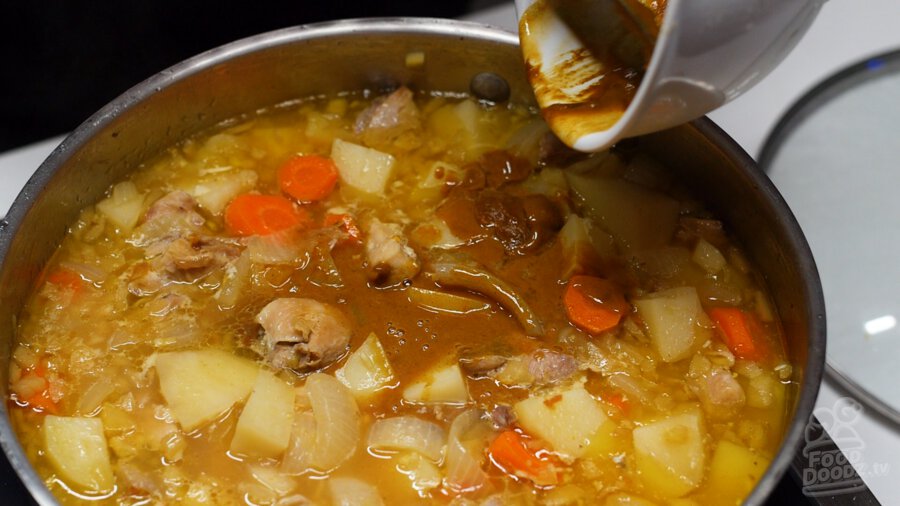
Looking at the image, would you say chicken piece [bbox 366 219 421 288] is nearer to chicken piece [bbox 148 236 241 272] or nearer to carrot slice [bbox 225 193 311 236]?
carrot slice [bbox 225 193 311 236]

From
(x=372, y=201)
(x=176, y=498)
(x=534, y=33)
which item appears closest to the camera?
(x=176, y=498)

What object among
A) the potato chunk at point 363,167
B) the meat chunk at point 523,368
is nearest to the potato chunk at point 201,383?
the meat chunk at point 523,368

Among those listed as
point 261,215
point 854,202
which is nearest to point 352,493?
point 261,215

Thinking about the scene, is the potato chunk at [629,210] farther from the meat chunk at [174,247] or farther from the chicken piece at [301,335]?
the meat chunk at [174,247]

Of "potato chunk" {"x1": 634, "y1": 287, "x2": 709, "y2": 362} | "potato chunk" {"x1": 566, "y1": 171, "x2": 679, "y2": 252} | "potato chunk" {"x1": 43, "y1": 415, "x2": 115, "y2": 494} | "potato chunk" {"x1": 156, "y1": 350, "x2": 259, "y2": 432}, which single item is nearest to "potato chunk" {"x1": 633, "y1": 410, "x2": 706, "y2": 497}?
"potato chunk" {"x1": 634, "y1": 287, "x2": 709, "y2": 362}

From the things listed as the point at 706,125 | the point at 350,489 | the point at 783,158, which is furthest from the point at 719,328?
the point at 350,489

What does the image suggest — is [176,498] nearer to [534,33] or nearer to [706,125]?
[534,33]

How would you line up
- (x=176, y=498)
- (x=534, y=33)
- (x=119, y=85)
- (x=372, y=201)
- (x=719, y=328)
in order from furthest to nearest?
(x=119, y=85) < (x=372, y=201) < (x=719, y=328) < (x=534, y=33) < (x=176, y=498)
